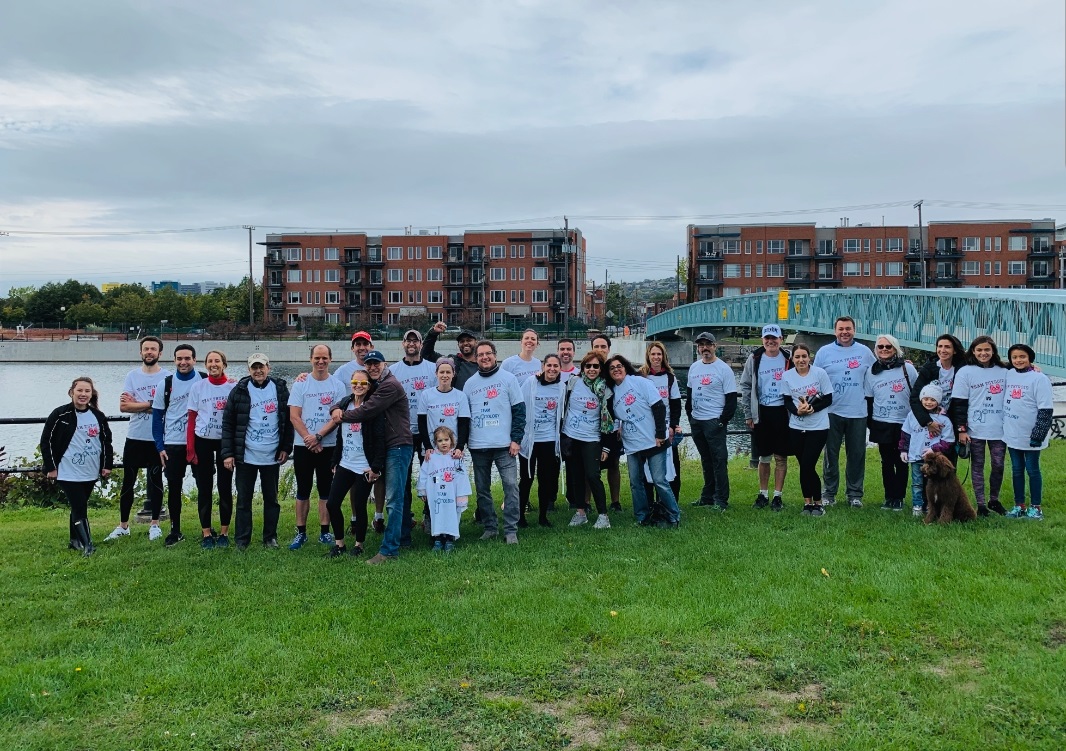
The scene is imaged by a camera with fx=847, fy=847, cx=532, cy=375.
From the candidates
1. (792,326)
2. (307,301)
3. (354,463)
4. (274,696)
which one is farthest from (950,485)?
(307,301)

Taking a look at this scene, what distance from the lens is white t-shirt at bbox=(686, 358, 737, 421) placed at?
9.28 meters

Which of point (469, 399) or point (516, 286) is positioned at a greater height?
point (516, 286)

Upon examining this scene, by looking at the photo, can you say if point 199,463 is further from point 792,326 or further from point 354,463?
point 792,326

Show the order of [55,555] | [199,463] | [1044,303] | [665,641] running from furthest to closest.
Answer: [1044,303]
[199,463]
[55,555]
[665,641]

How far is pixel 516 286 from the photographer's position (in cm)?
8756

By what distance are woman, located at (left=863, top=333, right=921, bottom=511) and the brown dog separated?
93cm

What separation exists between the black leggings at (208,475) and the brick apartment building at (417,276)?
257ft

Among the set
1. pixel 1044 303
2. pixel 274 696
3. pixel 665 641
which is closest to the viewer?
pixel 274 696

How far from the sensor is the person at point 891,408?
8.94 meters

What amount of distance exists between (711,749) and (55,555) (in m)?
6.33

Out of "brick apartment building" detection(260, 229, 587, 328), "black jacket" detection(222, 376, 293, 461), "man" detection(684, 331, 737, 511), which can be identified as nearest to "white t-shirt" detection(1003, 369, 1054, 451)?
"man" detection(684, 331, 737, 511)

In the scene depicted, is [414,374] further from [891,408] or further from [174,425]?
[891,408]

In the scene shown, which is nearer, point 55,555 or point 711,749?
point 711,749

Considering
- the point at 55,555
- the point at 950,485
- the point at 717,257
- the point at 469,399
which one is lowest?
the point at 55,555
